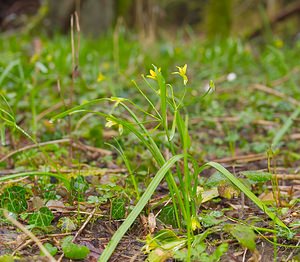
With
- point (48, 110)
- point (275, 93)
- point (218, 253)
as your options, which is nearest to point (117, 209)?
point (218, 253)

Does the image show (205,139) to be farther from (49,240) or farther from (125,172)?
(49,240)

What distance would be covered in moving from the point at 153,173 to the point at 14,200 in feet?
1.93

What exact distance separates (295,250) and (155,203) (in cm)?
47

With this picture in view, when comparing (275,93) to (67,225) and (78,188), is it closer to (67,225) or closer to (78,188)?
(78,188)

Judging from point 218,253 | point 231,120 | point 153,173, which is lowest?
point 231,120

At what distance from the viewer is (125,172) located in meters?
1.93

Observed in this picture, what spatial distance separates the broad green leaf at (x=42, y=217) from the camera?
137 cm

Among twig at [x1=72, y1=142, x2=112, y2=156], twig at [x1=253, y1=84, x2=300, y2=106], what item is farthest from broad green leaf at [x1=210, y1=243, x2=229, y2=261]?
twig at [x1=253, y1=84, x2=300, y2=106]

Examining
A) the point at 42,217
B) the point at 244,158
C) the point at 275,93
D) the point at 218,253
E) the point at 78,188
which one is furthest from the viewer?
the point at 275,93

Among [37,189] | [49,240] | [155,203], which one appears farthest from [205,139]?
[49,240]

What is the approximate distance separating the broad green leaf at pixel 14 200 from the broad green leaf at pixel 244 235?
2.02 feet

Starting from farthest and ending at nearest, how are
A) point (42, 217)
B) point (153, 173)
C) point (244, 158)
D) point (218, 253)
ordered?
point (244, 158), point (153, 173), point (42, 217), point (218, 253)

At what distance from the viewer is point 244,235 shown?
1206 mm

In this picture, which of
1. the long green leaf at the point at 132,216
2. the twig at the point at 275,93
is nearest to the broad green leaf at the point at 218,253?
the long green leaf at the point at 132,216
